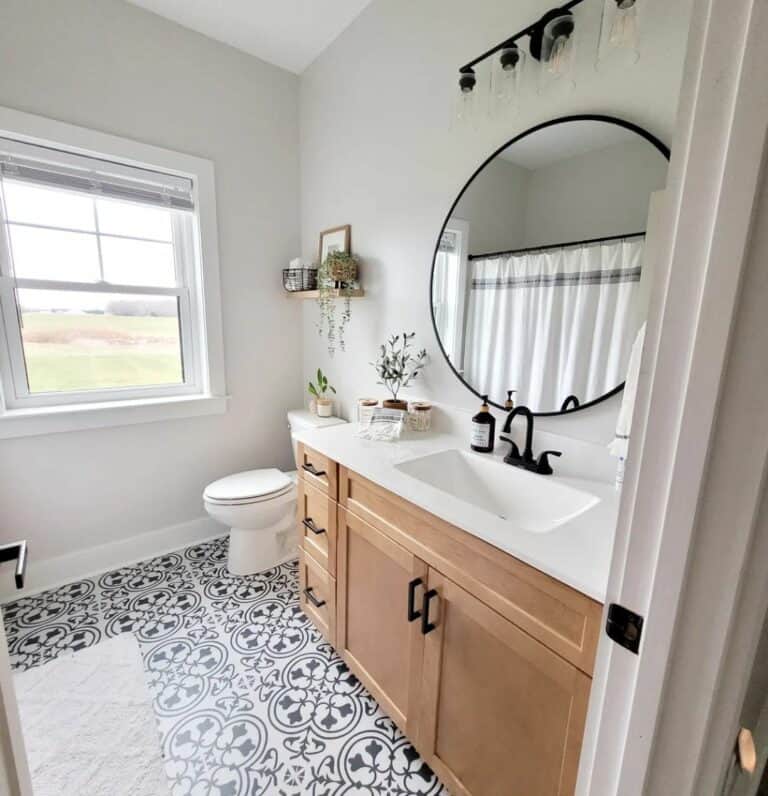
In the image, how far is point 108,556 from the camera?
212 cm

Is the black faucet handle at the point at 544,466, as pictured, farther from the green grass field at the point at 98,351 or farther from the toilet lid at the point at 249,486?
the green grass field at the point at 98,351

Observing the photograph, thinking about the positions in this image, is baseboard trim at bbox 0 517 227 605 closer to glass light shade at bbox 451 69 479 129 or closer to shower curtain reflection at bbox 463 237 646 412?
shower curtain reflection at bbox 463 237 646 412

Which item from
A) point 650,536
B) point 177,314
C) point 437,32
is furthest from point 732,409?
point 177,314

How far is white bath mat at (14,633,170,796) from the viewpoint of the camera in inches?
45.8

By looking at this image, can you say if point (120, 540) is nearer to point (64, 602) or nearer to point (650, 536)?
point (64, 602)

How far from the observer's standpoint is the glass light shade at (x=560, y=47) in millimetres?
1103

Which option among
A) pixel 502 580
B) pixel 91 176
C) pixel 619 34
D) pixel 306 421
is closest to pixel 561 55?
pixel 619 34

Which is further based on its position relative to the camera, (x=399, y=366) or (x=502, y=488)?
(x=399, y=366)

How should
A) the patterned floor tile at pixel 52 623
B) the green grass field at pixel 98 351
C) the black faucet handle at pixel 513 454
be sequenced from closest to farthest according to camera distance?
the black faucet handle at pixel 513 454, the patterned floor tile at pixel 52 623, the green grass field at pixel 98 351

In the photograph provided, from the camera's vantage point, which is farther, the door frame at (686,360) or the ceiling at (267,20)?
the ceiling at (267,20)

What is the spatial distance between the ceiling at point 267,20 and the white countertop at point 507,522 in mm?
1960

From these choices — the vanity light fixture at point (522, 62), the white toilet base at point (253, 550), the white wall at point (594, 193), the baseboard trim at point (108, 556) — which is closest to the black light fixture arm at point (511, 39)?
the vanity light fixture at point (522, 62)

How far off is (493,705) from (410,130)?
6.63 ft

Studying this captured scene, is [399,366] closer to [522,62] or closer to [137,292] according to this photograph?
[522,62]
